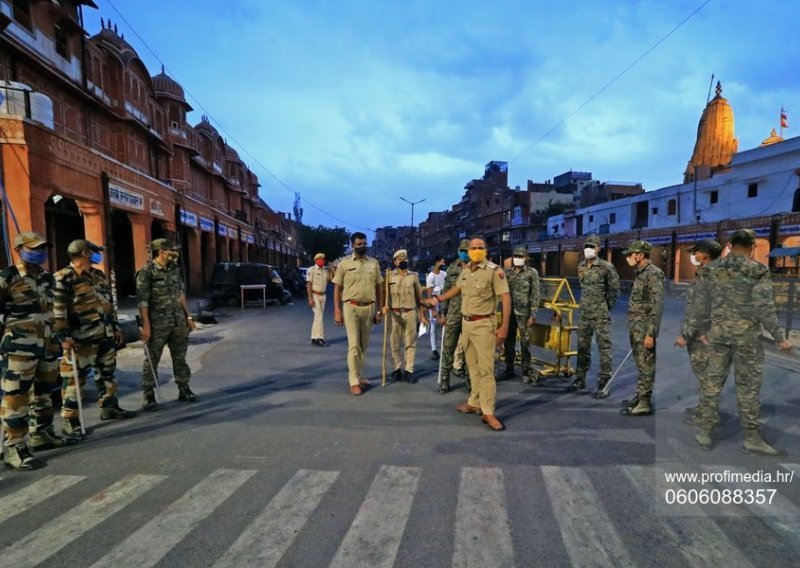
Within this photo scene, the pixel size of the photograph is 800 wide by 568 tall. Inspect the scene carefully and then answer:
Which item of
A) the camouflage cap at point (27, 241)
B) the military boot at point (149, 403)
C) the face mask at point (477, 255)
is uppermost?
the camouflage cap at point (27, 241)

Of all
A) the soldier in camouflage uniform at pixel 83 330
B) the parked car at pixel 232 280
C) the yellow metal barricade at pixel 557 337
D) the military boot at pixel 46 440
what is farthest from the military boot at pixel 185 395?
the parked car at pixel 232 280

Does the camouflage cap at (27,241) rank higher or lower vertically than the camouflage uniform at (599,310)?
higher

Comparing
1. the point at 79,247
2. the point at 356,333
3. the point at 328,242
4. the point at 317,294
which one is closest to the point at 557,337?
the point at 356,333

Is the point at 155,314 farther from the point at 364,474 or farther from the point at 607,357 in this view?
the point at 607,357

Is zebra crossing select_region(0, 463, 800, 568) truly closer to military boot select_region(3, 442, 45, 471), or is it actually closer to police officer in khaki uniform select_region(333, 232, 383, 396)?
military boot select_region(3, 442, 45, 471)

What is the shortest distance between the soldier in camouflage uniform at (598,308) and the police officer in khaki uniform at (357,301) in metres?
2.76

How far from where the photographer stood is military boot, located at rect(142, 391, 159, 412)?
5066 millimetres

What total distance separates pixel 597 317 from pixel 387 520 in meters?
3.87

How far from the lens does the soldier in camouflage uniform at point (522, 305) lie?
6.04 m

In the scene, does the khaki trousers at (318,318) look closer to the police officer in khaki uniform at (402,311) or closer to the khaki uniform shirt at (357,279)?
the police officer in khaki uniform at (402,311)

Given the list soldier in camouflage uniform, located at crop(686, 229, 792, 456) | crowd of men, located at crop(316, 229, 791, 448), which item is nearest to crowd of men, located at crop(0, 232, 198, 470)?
crowd of men, located at crop(316, 229, 791, 448)

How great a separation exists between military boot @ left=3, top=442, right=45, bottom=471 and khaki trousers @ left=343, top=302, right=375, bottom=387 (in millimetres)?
3237

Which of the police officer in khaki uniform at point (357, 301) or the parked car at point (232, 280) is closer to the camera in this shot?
the police officer in khaki uniform at point (357, 301)

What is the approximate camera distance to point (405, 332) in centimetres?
646
